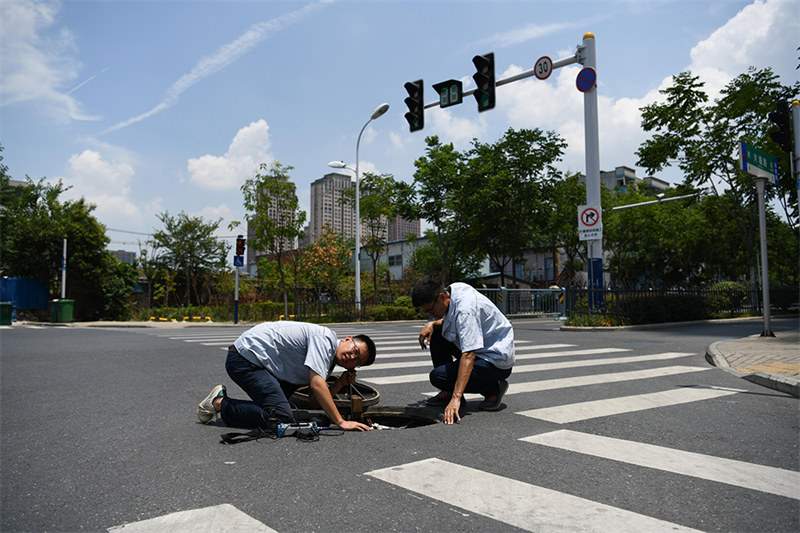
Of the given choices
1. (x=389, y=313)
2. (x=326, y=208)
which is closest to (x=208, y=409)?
(x=389, y=313)

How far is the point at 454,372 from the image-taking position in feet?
16.0

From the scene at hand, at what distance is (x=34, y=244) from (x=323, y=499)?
102ft

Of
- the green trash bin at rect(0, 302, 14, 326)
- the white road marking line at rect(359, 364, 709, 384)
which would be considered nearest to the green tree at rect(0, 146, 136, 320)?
the green trash bin at rect(0, 302, 14, 326)

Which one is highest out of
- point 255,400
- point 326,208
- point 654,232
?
point 326,208

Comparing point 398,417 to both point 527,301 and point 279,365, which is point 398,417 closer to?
point 279,365

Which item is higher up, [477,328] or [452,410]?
[477,328]

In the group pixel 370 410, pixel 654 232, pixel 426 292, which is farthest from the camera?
pixel 654 232

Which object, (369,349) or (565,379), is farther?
(565,379)

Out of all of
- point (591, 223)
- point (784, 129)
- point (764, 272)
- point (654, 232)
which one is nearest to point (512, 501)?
point (784, 129)

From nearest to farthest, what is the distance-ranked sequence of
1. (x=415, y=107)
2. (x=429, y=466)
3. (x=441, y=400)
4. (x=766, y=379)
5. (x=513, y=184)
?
(x=429, y=466) → (x=441, y=400) → (x=766, y=379) → (x=415, y=107) → (x=513, y=184)

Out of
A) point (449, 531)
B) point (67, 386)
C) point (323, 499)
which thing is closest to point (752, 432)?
point (449, 531)

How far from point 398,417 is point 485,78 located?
10.4 m

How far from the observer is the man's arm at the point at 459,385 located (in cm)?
444

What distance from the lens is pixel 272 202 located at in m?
26.5
